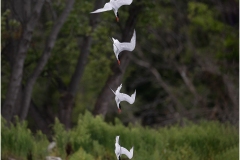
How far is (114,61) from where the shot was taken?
19.8m

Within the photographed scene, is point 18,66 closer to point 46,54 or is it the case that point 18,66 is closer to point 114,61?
point 46,54

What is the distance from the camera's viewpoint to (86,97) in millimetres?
30578

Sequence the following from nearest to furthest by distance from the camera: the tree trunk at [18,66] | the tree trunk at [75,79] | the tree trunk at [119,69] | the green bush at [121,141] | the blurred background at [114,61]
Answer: the green bush at [121,141], the tree trunk at [18,66], the blurred background at [114,61], the tree trunk at [75,79], the tree trunk at [119,69]

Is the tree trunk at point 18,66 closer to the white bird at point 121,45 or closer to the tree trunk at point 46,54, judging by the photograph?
the tree trunk at point 46,54

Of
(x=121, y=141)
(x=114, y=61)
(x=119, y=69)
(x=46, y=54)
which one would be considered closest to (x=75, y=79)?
(x=119, y=69)

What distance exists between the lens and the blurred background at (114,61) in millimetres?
16094

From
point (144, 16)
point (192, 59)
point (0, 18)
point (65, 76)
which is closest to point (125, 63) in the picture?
point (144, 16)

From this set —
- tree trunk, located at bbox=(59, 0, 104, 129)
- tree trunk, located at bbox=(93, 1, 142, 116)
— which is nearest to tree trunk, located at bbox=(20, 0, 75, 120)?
tree trunk, located at bbox=(59, 0, 104, 129)

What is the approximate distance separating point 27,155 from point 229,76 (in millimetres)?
18415

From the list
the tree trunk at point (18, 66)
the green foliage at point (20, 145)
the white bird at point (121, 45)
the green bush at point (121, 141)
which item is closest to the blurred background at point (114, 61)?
the tree trunk at point (18, 66)

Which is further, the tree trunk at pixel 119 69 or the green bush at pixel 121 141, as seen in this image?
the tree trunk at pixel 119 69

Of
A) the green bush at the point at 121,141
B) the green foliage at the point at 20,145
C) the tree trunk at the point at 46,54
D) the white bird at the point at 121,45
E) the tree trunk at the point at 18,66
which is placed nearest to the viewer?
the white bird at the point at 121,45

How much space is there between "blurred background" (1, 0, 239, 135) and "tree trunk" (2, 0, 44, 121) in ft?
0.06

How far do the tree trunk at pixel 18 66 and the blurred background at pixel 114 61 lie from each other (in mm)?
19
